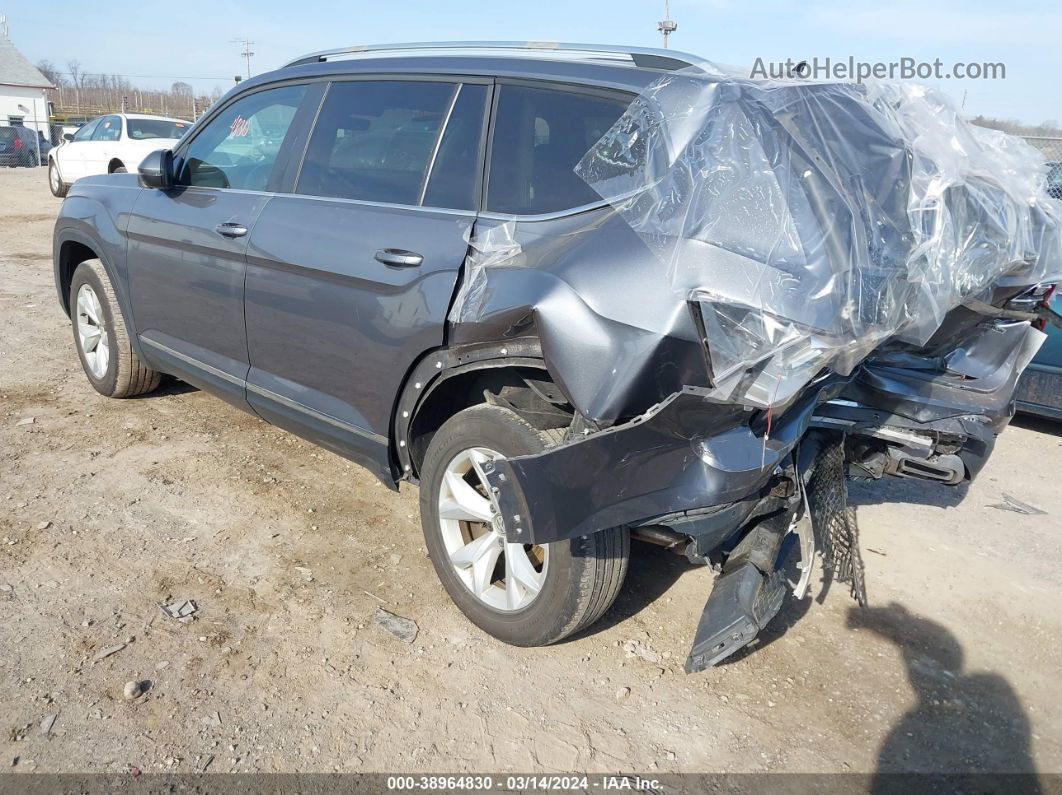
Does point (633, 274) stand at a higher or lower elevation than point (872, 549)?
higher

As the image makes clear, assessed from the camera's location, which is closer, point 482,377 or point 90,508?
point 482,377

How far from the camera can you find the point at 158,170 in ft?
13.8

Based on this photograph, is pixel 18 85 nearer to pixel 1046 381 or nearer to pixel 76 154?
pixel 76 154

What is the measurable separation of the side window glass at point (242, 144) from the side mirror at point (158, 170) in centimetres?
7

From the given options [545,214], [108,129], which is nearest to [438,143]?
[545,214]

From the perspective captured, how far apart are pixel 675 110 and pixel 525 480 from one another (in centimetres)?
117

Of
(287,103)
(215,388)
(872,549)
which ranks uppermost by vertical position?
(287,103)

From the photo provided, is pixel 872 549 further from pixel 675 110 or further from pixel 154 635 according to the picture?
pixel 154 635

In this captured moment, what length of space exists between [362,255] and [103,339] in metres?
2.67

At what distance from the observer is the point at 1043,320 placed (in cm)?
353

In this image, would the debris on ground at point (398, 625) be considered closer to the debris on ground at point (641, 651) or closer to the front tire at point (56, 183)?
the debris on ground at point (641, 651)

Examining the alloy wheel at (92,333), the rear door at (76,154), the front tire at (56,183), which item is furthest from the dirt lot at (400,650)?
the front tire at (56,183)

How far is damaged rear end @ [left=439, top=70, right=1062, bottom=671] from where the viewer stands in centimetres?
224

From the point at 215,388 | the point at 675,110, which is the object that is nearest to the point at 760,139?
the point at 675,110
